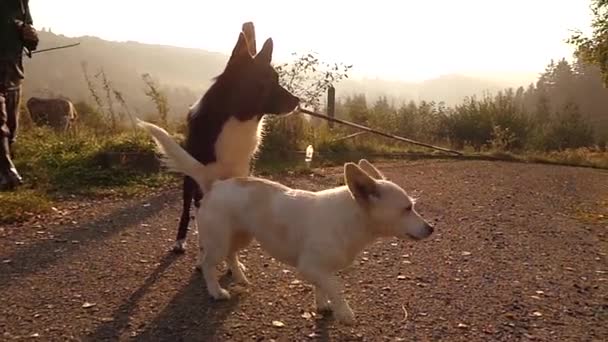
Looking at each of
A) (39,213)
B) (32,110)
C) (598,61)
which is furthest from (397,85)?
(39,213)

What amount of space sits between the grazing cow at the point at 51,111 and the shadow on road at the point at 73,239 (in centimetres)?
574

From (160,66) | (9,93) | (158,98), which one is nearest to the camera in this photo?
(9,93)

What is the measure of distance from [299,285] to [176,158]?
1211 mm

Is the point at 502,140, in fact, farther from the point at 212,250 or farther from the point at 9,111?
the point at 212,250

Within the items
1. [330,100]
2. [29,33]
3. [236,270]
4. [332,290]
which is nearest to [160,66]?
[330,100]

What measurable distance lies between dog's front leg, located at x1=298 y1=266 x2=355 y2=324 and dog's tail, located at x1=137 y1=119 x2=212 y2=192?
106cm

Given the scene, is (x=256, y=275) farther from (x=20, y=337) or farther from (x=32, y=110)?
(x=32, y=110)

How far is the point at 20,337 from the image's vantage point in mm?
2963

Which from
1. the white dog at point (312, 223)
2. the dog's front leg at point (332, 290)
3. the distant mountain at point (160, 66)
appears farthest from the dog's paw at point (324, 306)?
the distant mountain at point (160, 66)

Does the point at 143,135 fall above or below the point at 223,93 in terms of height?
below

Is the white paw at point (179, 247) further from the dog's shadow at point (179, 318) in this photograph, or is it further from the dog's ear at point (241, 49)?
the dog's ear at point (241, 49)

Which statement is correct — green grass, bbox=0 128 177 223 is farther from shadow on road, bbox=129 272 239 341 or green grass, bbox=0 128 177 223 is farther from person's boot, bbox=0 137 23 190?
shadow on road, bbox=129 272 239 341

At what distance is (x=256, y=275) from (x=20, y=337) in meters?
1.65

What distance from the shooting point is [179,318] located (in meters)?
3.27
